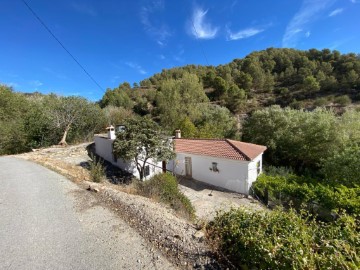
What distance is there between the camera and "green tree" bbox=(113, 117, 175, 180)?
37.8 feet

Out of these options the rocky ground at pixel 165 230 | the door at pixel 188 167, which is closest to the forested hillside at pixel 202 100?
the door at pixel 188 167

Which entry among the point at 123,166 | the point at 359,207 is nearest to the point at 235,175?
the point at 359,207

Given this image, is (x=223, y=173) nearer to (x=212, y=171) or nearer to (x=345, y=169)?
(x=212, y=171)

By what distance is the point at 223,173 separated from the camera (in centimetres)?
1392

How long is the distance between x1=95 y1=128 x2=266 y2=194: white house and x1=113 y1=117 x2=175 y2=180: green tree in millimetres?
1733

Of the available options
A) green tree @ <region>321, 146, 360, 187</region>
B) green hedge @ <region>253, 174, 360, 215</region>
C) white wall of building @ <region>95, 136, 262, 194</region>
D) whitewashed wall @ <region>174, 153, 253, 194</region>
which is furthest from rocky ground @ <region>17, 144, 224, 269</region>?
green tree @ <region>321, 146, 360, 187</region>

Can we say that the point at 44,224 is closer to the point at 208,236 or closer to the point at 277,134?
the point at 208,236

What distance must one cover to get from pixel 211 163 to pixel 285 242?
11784 mm

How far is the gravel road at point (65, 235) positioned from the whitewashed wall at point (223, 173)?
9.56 m

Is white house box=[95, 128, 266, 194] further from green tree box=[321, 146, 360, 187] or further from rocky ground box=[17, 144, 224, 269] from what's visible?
rocky ground box=[17, 144, 224, 269]

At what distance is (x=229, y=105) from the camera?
41.1 metres

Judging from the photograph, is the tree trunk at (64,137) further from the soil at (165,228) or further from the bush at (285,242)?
the bush at (285,242)

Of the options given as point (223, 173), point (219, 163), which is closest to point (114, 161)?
point (219, 163)

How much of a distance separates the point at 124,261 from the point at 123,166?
1055 cm
